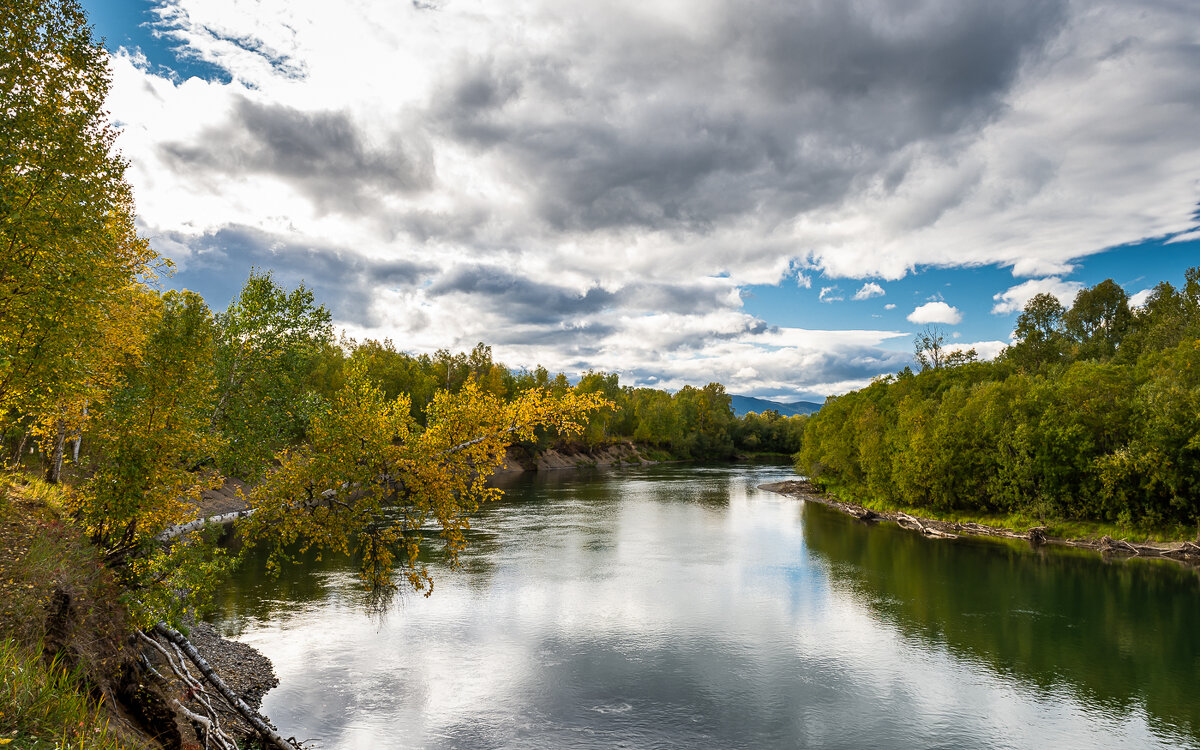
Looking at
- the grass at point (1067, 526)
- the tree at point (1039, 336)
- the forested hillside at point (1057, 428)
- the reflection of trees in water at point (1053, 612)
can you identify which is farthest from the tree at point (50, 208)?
the tree at point (1039, 336)

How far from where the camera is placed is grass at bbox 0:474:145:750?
7910mm

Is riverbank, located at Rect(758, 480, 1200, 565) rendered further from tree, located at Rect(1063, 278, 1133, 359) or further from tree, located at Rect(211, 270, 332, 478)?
tree, located at Rect(211, 270, 332, 478)

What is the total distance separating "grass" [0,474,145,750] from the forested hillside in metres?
58.2

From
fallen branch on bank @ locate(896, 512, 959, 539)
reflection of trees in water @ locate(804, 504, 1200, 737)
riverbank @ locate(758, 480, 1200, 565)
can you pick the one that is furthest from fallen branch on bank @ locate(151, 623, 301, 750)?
fallen branch on bank @ locate(896, 512, 959, 539)

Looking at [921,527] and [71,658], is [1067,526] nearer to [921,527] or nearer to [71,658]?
[921,527]

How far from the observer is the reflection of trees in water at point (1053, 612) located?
2344 centimetres

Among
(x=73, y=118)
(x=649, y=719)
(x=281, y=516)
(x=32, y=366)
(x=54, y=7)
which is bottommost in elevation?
(x=649, y=719)

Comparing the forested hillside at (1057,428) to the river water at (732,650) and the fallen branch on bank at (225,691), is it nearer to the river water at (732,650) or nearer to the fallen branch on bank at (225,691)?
the river water at (732,650)

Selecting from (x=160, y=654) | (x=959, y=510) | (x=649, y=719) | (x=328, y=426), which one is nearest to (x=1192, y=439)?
(x=959, y=510)

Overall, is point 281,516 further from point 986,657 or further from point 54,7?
point 986,657

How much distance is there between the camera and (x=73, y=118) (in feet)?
38.4

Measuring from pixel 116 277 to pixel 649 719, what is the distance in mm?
18768

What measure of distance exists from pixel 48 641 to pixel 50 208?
7.36 meters

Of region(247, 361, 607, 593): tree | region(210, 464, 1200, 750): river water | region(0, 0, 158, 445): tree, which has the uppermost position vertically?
region(0, 0, 158, 445): tree
